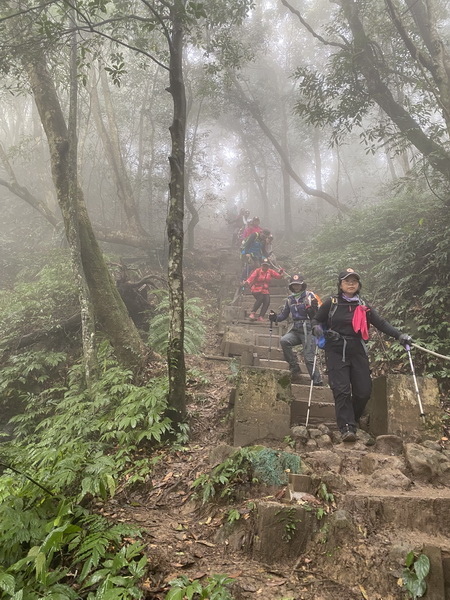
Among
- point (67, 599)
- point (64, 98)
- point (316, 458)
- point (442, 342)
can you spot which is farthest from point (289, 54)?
point (67, 599)

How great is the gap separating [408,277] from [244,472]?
21.3 feet

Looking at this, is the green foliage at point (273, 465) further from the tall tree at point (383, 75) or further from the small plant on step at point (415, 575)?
the tall tree at point (383, 75)

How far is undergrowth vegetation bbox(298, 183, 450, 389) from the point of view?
23.1 ft

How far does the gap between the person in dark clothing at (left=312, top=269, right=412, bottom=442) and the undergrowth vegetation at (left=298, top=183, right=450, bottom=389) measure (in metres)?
1.66

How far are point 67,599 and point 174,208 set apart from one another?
4457 mm

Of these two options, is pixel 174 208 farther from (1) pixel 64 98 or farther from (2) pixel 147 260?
(1) pixel 64 98

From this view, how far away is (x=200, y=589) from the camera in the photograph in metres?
2.36

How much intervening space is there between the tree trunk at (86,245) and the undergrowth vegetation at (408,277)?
18.0 ft

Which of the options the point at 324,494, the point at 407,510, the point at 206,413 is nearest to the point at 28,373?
the point at 206,413

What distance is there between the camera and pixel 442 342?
670 centimetres

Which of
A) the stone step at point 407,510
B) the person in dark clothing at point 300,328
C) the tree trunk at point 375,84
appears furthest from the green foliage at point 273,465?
the tree trunk at point 375,84

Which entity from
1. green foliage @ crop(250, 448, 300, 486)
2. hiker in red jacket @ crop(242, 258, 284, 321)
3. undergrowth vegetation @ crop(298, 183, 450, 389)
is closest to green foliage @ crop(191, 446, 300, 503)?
green foliage @ crop(250, 448, 300, 486)

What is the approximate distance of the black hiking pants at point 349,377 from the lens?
520cm

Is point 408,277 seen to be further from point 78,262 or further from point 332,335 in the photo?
point 78,262
